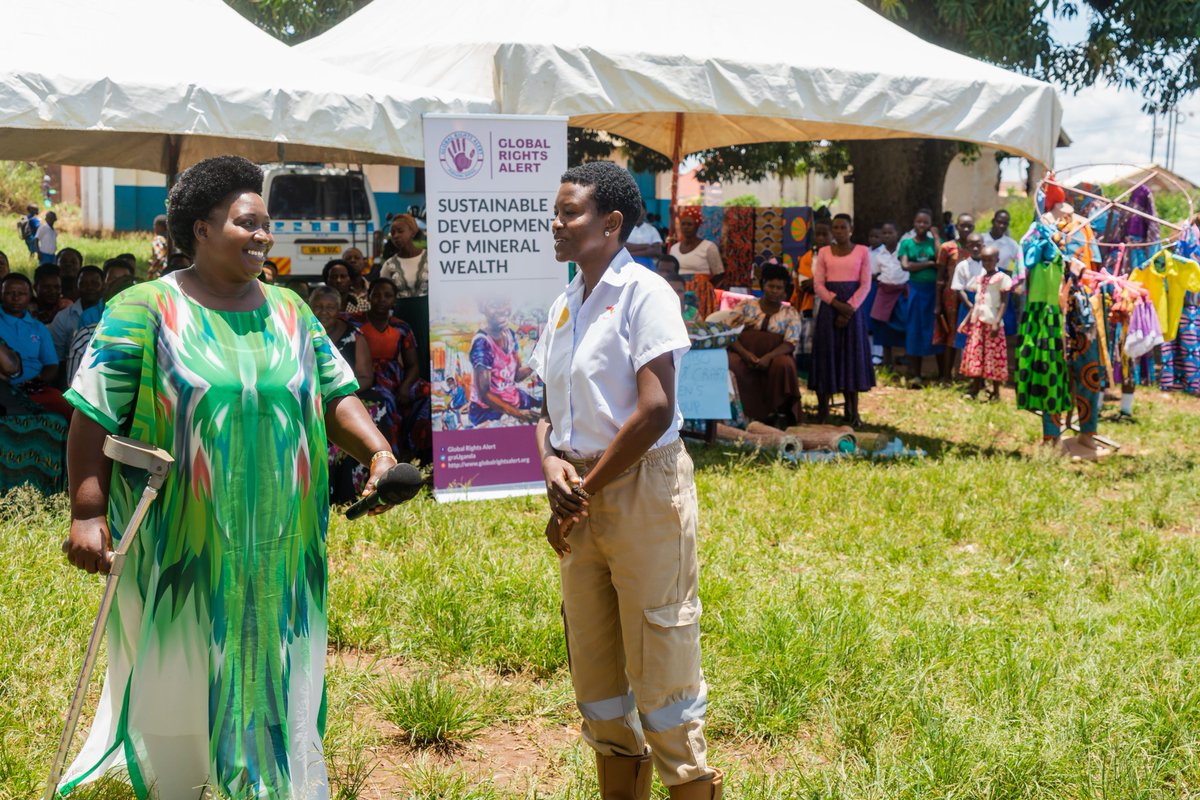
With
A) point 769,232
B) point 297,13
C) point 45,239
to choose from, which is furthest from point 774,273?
point 45,239

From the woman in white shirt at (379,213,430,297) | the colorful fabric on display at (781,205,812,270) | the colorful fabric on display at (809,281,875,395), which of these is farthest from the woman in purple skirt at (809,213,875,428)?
the colorful fabric on display at (781,205,812,270)

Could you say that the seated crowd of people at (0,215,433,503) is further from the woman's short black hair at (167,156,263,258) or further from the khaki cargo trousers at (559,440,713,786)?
the khaki cargo trousers at (559,440,713,786)

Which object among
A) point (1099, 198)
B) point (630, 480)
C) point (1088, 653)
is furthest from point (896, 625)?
point (1099, 198)

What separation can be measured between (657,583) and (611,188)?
100cm

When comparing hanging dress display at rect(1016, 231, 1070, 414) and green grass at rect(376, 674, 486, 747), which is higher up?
hanging dress display at rect(1016, 231, 1070, 414)

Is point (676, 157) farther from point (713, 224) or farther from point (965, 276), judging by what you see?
point (965, 276)

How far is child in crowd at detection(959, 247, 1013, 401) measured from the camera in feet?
38.2

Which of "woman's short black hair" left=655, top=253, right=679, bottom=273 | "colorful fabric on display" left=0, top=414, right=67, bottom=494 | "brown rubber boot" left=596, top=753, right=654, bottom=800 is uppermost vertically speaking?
"woman's short black hair" left=655, top=253, right=679, bottom=273

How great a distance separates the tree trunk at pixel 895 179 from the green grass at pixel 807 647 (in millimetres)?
9190

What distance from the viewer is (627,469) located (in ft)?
9.76

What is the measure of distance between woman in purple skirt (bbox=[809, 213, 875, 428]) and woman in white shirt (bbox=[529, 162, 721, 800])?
24.5ft

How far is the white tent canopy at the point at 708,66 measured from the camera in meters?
7.70

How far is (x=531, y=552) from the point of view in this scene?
5.94 meters

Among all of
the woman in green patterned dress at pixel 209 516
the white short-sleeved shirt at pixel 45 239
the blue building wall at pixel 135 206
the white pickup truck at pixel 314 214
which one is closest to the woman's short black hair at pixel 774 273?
the woman in green patterned dress at pixel 209 516
